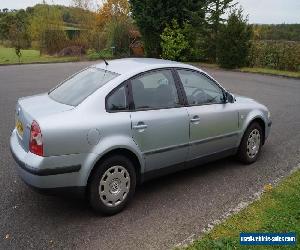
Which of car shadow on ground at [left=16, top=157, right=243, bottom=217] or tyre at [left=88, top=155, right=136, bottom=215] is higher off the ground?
tyre at [left=88, top=155, right=136, bottom=215]

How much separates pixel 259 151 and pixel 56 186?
377cm

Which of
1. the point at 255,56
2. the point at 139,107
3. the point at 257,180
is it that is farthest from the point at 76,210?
the point at 255,56

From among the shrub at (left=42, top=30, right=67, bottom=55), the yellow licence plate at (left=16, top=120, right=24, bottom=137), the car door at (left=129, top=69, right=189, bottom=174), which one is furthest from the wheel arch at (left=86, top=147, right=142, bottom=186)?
the shrub at (left=42, top=30, right=67, bottom=55)

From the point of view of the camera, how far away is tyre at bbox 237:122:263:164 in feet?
20.4

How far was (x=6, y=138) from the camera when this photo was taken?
760cm

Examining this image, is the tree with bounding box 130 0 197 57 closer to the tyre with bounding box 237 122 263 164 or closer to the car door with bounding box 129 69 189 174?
the tyre with bounding box 237 122 263 164

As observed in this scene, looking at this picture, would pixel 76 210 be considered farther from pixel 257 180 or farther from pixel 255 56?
pixel 255 56

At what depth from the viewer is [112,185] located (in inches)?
179

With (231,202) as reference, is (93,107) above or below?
above

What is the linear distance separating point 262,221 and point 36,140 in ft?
8.49

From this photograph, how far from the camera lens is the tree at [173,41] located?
23.4 meters

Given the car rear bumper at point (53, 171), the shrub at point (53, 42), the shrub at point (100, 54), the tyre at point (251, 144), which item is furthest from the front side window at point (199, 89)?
the shrub at point (53, 42)

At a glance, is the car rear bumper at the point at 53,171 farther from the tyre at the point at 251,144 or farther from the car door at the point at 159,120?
the tyre at the point at 251,144

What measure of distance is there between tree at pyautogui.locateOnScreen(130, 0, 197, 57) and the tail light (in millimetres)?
20456
